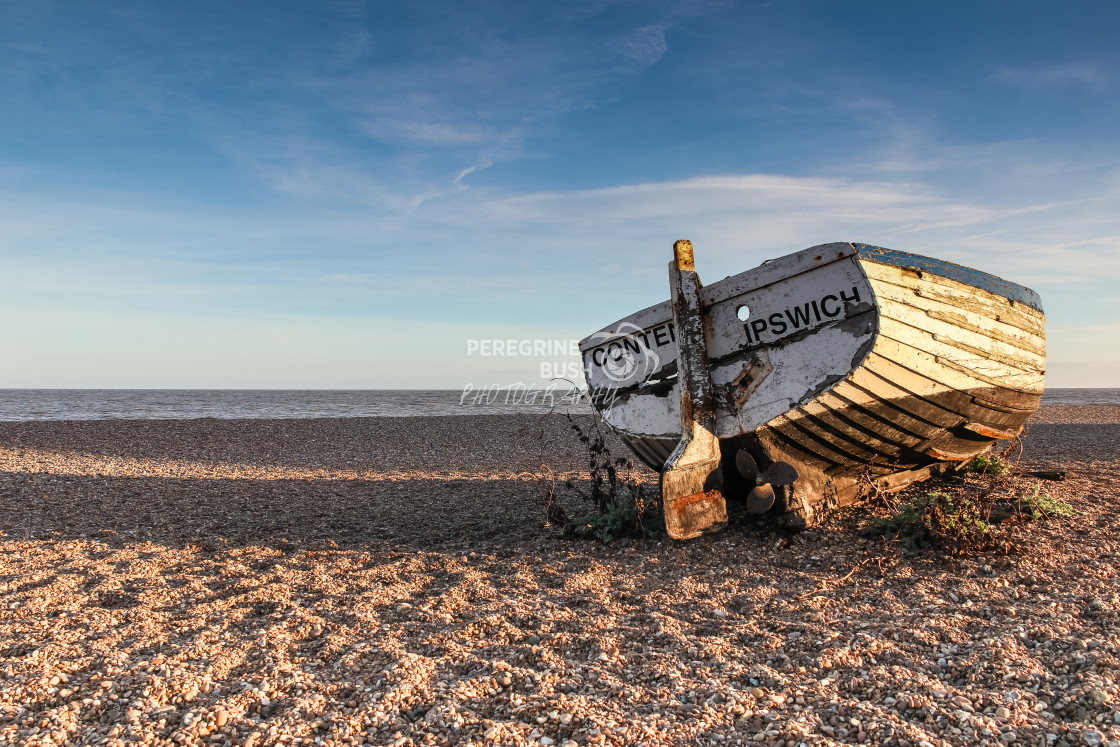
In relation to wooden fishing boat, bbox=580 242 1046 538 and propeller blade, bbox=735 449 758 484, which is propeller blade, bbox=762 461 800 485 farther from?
propeller blade, bbox=735 449 758 484

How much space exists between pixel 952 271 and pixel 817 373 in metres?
1.59

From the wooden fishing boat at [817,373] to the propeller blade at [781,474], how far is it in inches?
0.4

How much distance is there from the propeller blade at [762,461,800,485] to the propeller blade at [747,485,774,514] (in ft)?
0.25

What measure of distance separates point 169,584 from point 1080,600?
5.87m

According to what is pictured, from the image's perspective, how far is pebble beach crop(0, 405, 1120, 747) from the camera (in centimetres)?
277

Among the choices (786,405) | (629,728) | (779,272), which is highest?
(779,272)

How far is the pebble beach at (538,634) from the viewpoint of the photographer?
2766 millimetres

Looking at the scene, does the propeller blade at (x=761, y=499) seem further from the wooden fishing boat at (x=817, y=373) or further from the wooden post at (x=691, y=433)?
the wooden post at (x=691, y=433)

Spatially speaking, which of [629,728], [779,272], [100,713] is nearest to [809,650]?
[629,728]

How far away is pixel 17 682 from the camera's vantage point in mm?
3225

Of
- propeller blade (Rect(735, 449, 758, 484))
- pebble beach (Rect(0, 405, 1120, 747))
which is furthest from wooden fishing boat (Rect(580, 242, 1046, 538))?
pebble beach (Rect(0, 405, 1120, 747))

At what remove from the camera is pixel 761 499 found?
5.45m

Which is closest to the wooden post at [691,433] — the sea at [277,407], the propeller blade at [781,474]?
the propeller blade at [781,474]

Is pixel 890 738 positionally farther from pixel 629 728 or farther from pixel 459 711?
pixel 459 711
